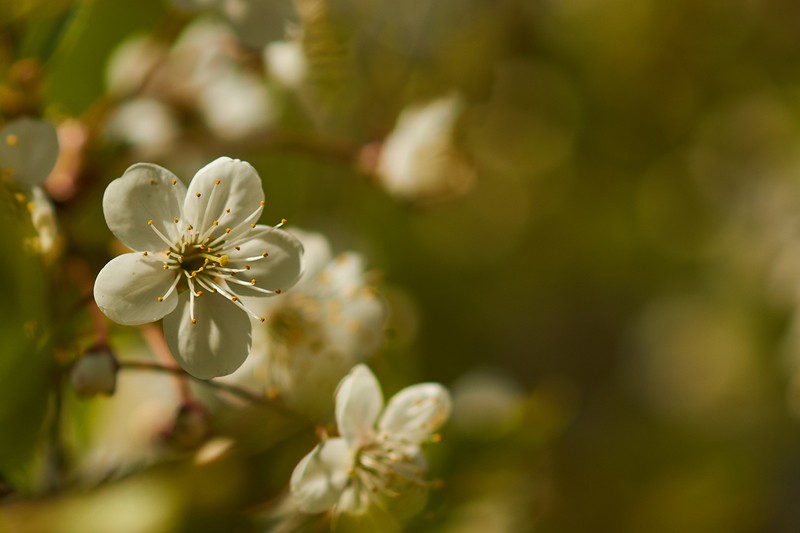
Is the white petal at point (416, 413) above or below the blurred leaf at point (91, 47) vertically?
below

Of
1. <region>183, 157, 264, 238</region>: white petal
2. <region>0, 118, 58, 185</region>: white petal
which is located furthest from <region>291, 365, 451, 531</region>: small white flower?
<region>0, 118, 58, 185</region>: white petal

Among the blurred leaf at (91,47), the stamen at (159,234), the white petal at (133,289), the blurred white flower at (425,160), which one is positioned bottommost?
the white petal at (133,289)

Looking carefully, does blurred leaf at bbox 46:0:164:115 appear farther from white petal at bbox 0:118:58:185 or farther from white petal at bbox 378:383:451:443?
white petal at bbox 378:383:451:443

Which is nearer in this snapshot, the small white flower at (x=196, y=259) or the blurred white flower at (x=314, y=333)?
the small white flower at (x=196, y=259)

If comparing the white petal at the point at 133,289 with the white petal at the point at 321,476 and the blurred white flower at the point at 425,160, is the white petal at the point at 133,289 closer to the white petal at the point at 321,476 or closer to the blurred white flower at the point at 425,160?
the white petal at the point at 321,476

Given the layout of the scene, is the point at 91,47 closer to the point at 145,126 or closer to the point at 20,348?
the point at 145,126

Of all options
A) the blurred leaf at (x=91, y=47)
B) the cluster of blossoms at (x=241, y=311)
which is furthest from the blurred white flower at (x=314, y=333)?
the blurred leaf at (x=91, y=47)
